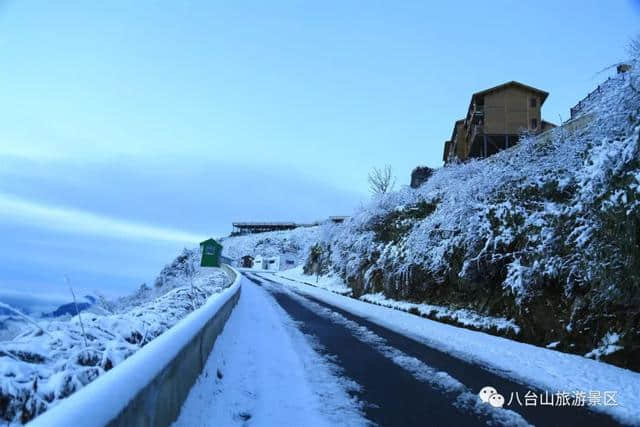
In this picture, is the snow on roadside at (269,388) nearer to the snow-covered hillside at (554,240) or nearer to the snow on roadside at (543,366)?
the snow on roadside at (543,366)

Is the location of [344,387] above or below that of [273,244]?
below

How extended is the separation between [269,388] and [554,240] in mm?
8043

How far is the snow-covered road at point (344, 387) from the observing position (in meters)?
5.02

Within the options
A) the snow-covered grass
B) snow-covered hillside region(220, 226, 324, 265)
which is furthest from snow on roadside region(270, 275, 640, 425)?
snow-covered hillside region(220, 226, 324, 265)

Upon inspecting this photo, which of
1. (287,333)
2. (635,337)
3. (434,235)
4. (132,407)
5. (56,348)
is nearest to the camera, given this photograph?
(132,407)

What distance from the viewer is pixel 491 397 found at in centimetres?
588

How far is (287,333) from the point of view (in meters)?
11.0

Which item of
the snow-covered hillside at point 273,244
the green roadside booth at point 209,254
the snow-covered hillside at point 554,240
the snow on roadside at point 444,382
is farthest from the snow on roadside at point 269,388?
the snow-covered hillside at point 273,244

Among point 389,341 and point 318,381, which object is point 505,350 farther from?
point 318,381

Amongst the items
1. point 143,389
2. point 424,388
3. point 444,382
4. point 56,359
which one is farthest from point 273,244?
point 143,389

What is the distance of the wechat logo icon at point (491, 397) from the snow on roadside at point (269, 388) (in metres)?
1.71

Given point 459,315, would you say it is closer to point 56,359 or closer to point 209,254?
point 56,359

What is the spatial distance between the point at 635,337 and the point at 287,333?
714 cm

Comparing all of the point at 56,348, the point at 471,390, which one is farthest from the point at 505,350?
the point at 56,348
